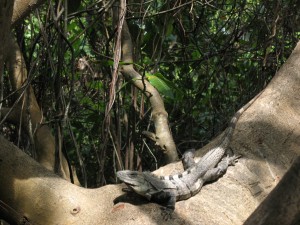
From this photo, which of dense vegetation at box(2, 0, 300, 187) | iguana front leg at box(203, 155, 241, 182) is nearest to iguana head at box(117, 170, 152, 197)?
iguana front leg at box(203, 155, 241, 182)

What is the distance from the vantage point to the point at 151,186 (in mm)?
3568

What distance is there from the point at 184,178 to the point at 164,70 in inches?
108

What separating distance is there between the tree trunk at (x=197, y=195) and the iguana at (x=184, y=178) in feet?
0.22

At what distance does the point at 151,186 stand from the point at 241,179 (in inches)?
25.5

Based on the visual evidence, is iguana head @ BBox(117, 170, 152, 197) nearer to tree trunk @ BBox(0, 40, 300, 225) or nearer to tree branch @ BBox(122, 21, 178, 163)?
tree trunk @ BBox(0, 40, 300, 225)

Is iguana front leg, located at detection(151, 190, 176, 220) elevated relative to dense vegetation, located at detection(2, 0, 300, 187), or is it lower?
lower

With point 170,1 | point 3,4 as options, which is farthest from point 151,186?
point 170,1

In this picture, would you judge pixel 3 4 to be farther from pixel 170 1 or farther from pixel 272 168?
pixel 170 1

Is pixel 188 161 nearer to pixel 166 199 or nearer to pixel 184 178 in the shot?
pixel 184 178

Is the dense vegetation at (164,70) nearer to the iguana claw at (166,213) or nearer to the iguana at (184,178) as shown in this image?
the iguana at (184,178)

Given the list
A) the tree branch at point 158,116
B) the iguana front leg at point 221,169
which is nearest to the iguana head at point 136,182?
the iguana front leg at point 221,169

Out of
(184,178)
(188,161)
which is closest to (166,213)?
(184,178)

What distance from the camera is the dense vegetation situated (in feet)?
16.5

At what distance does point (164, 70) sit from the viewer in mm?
6391
